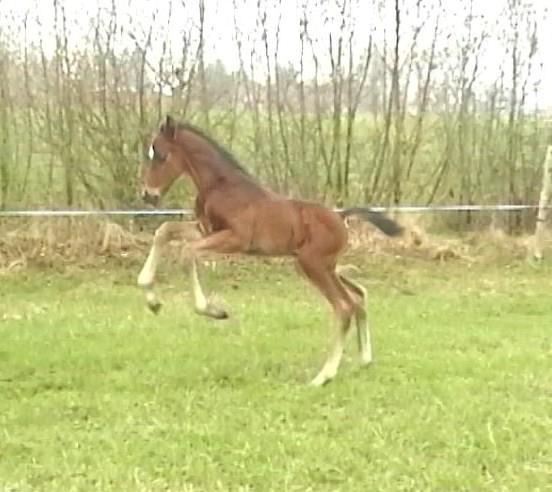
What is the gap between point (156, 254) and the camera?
857 cm

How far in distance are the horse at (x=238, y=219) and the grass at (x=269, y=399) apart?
63 centimetres

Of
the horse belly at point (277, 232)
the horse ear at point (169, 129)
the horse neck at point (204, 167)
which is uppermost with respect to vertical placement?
the horse ear at point (169, 129)

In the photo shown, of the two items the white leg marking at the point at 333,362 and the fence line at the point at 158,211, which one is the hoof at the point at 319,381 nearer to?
the white leg marking at the point at 333,362

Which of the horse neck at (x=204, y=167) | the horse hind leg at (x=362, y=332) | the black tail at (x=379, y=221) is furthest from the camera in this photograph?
the black tail at (x=379, y=221)

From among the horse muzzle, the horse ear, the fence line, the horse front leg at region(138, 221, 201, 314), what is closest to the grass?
the horse front leg at region(138, 221, 201, 314)

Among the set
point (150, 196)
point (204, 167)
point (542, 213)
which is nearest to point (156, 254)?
point (150, 196)

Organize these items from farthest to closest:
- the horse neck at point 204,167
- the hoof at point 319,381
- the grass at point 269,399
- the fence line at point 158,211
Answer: the fence line at point 158,211, the horse neck at point 204,167, the hoof at point 319,381, the grass at point 269,399

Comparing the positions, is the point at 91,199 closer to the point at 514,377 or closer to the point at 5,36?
the point at 5,36

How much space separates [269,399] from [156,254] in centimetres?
155

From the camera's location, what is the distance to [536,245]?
17188mm

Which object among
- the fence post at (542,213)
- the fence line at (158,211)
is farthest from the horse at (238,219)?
the fence post at (542,213)

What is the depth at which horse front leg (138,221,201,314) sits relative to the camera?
27.9 ft

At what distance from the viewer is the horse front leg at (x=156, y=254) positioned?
8.51 m

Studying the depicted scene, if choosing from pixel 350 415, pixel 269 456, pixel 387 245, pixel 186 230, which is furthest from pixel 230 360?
pixel 387 245
